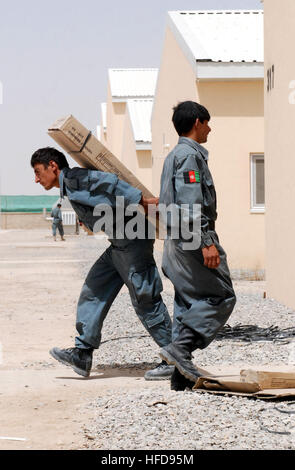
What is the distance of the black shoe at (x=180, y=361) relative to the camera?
5.38 m

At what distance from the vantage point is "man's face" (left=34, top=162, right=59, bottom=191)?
6105 millimetres

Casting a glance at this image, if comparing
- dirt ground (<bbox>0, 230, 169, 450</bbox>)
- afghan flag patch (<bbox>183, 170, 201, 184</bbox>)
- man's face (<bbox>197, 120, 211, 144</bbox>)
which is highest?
man's face (<bbox>197, 120, 211, 144</bbox>)

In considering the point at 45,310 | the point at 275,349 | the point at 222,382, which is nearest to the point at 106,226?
the point at 222,382

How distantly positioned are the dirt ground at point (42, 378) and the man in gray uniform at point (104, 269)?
264 millimetres

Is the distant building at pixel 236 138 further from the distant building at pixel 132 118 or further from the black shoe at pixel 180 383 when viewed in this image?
the distant building at pixel 132 118

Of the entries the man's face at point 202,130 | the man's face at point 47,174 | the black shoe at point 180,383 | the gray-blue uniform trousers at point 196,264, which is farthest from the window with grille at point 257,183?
the black shoe at point 180,383

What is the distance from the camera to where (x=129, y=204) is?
592 cm

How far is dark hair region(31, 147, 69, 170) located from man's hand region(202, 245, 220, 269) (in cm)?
139

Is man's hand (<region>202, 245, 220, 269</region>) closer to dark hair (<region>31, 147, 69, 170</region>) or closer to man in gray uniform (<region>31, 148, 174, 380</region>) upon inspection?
man in gray uniform (<region>31, 148, 174, 380</region>)

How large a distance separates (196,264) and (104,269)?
110 cm

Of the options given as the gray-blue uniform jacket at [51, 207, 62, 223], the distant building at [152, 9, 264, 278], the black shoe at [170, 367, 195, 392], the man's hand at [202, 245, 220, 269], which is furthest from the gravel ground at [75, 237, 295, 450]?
the gray-blue uniform jacket at [51, 207, 62, 223]

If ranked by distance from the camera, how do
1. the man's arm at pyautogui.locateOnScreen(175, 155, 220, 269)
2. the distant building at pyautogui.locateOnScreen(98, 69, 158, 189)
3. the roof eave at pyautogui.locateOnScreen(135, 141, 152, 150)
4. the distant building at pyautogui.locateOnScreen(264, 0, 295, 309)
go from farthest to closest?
the distant building at pyautogui.locateOnScreen(98, 69, 158, 189) < the roof eave at pyautogui.locateOnScreen(135, 141, 152, 150) < the distant building at pyautogui.locateOnScreen(264, 0, 295, 309) < the man's arm at pyautogui.locateOnScreen(175, 155, 220, 269)

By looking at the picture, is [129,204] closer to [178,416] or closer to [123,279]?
[123,279]

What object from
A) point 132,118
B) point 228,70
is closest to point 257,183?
point 228,70
